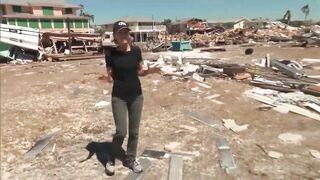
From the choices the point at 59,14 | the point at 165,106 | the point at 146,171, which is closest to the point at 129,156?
the point at 146,171

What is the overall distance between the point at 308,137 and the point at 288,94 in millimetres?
2926

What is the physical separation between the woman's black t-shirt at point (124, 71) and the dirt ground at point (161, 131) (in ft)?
3.91

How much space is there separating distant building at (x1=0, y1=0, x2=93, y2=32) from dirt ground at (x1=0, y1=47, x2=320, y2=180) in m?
34.0

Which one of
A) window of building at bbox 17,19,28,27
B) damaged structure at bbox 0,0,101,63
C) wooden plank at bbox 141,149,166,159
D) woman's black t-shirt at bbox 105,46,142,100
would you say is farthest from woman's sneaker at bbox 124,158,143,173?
window of building at bbox 17,19,28,27

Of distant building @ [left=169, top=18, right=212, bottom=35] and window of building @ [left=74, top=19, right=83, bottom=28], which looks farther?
distant building @ [left=169, top=18, right=212, bottom=35]

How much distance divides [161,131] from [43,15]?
42.7m

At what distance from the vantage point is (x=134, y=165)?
4605 millimetres

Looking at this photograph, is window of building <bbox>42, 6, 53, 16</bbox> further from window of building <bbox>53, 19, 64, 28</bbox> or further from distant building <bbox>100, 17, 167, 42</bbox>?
distant building <bbox>100, 17, 167, 42</bbox>

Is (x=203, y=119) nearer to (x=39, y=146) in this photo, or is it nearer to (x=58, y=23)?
(x=39, y=146)

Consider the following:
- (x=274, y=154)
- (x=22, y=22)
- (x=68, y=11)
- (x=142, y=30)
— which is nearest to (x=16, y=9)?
(x=22, y=22)

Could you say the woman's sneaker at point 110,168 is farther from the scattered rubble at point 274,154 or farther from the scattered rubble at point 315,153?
the scattered rubble at point 315,153

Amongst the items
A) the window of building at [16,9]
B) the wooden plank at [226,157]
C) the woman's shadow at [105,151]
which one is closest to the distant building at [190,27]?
the window of building at [16,9]

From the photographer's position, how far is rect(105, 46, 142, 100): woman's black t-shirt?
4.12 m

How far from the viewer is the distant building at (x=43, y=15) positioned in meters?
41.7
